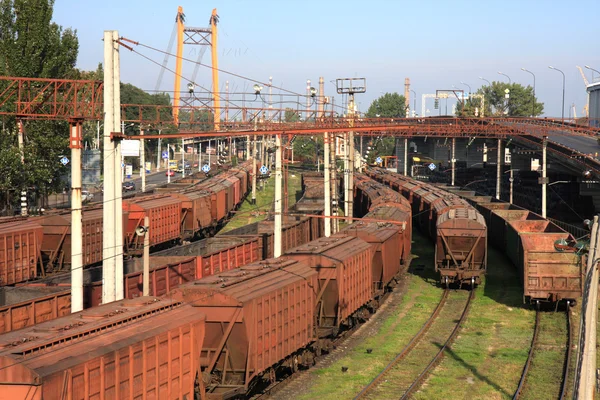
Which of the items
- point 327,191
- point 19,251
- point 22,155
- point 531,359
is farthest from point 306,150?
point 531,359

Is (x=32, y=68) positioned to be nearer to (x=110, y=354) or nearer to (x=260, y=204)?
(x=260, y=204)

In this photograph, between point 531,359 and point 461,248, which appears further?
point 461,248

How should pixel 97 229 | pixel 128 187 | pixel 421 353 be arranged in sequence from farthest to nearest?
1. pixel 128 187
2. pixel 97 229
3. pixel 421 353

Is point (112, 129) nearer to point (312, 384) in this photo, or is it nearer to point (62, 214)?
point (312, 384)

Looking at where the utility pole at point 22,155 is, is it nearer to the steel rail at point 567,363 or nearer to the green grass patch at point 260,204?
the green grass patch at point 260,204

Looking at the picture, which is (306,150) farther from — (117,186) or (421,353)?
(117,186)

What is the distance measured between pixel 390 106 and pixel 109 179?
15105 cm

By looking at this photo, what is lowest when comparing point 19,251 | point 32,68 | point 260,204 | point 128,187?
point 260,204

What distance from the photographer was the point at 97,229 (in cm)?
3419

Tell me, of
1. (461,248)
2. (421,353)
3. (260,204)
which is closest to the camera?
(421,353)

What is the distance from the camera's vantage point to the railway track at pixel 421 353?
21391 mm

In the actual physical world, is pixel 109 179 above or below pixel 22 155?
below

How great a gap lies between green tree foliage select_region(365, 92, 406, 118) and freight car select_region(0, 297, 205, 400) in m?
154

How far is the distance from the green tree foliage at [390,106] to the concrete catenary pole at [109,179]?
14774 cm
